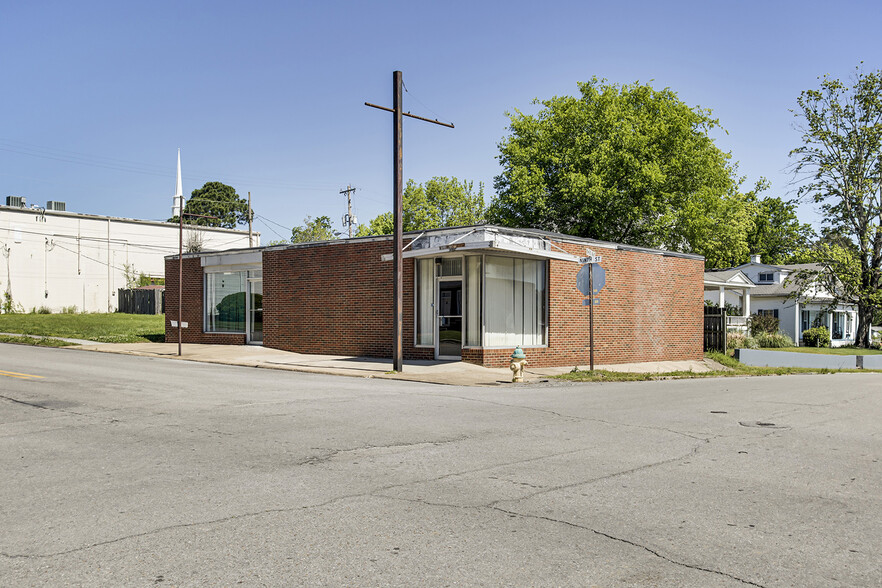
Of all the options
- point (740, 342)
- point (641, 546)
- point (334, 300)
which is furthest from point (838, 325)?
point (641, 546)

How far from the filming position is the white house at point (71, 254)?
50.9 m

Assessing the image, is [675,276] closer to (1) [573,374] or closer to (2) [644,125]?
(1) [573,374]

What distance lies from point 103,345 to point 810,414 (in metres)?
24.0

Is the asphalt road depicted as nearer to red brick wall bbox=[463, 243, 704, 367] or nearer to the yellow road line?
the yellow road line

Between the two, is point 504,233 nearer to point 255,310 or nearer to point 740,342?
point 255,310

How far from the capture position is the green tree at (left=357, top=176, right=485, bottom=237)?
61.6m

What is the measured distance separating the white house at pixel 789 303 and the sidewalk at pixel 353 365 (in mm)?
20488

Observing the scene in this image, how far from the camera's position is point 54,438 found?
27.9 ft

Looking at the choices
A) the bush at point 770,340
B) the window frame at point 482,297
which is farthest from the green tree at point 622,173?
the window frame at point 482,297

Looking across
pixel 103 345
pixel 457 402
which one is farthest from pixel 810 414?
pixel 103 345

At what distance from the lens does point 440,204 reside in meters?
62.7

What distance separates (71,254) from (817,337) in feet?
170

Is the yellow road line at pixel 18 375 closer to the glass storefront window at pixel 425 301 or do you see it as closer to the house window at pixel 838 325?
the glass storefront window at pixel 425 301

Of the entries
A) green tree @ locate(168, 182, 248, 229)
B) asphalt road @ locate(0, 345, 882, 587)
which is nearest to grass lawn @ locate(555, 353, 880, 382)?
asphalt road @ locate(0, 345, 882, 587)
